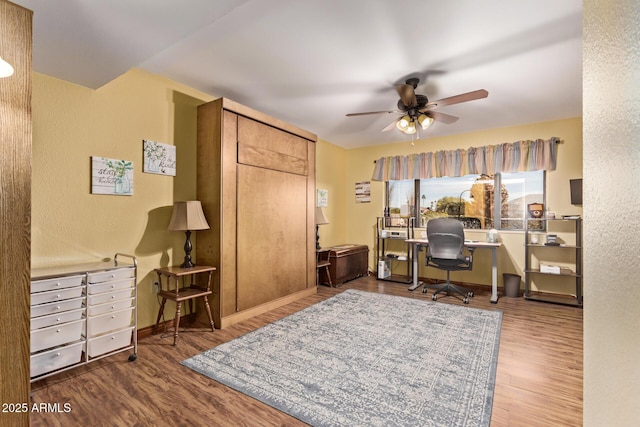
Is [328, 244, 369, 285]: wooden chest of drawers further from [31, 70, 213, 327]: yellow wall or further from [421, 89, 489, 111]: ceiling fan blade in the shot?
[421, 89, 489, 111]: ceiling fan blade

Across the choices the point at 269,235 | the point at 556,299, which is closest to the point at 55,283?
the point at 269,235

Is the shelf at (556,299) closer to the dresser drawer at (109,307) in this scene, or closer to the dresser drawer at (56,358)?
the dresser drawer at (109,307)

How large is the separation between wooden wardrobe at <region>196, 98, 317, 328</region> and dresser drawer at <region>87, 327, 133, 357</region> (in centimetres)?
84

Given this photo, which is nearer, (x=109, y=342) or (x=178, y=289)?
(x=109, y=342)

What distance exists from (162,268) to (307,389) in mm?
1894

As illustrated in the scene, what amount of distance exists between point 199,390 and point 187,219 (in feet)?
4.85

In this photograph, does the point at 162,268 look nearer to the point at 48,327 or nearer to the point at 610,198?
the point at 48,327

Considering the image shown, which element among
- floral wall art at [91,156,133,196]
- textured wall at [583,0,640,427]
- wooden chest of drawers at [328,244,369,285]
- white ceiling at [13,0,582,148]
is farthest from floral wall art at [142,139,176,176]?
textured wall at [583,0,640,427]

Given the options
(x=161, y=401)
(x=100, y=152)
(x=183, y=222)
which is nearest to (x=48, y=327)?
(x=161, y=401)

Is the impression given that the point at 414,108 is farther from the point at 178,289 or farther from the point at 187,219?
the point at 178,289

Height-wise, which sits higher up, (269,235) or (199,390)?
(269,235)

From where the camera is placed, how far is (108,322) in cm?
227

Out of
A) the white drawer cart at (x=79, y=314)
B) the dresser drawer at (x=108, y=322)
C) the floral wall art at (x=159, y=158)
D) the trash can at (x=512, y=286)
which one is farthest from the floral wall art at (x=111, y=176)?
the trash can at (x=512, y=286)

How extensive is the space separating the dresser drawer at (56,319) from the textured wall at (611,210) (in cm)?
282
